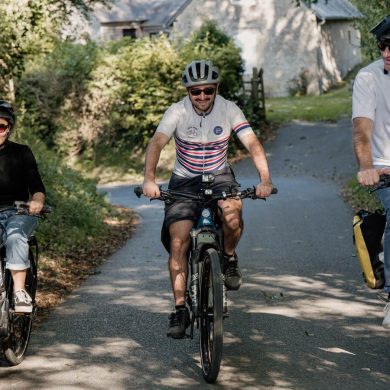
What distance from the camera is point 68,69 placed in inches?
1180

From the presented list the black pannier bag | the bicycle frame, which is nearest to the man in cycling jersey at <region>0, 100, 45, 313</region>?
the bicycle frame

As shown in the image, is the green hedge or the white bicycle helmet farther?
the green hedge

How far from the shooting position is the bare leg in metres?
7.00

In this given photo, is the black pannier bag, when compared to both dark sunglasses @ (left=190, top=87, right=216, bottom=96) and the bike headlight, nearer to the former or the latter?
the bike headlight

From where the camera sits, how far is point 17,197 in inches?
282

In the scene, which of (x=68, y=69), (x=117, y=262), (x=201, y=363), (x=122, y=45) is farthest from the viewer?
(x=122, y=45)

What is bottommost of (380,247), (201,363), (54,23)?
(201,363)

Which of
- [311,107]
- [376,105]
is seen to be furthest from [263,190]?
[311,107]

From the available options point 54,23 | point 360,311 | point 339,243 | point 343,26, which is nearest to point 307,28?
point 343,26

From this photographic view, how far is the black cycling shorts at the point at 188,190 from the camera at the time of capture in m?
7.03

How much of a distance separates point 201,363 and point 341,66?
145 feet

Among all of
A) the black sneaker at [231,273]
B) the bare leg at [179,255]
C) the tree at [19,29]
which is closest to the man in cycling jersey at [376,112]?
the bare leg at [179,255]

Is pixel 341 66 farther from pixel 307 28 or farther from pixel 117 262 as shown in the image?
pixel 117 262

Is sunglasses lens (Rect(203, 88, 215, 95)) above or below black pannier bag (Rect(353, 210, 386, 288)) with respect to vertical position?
above
